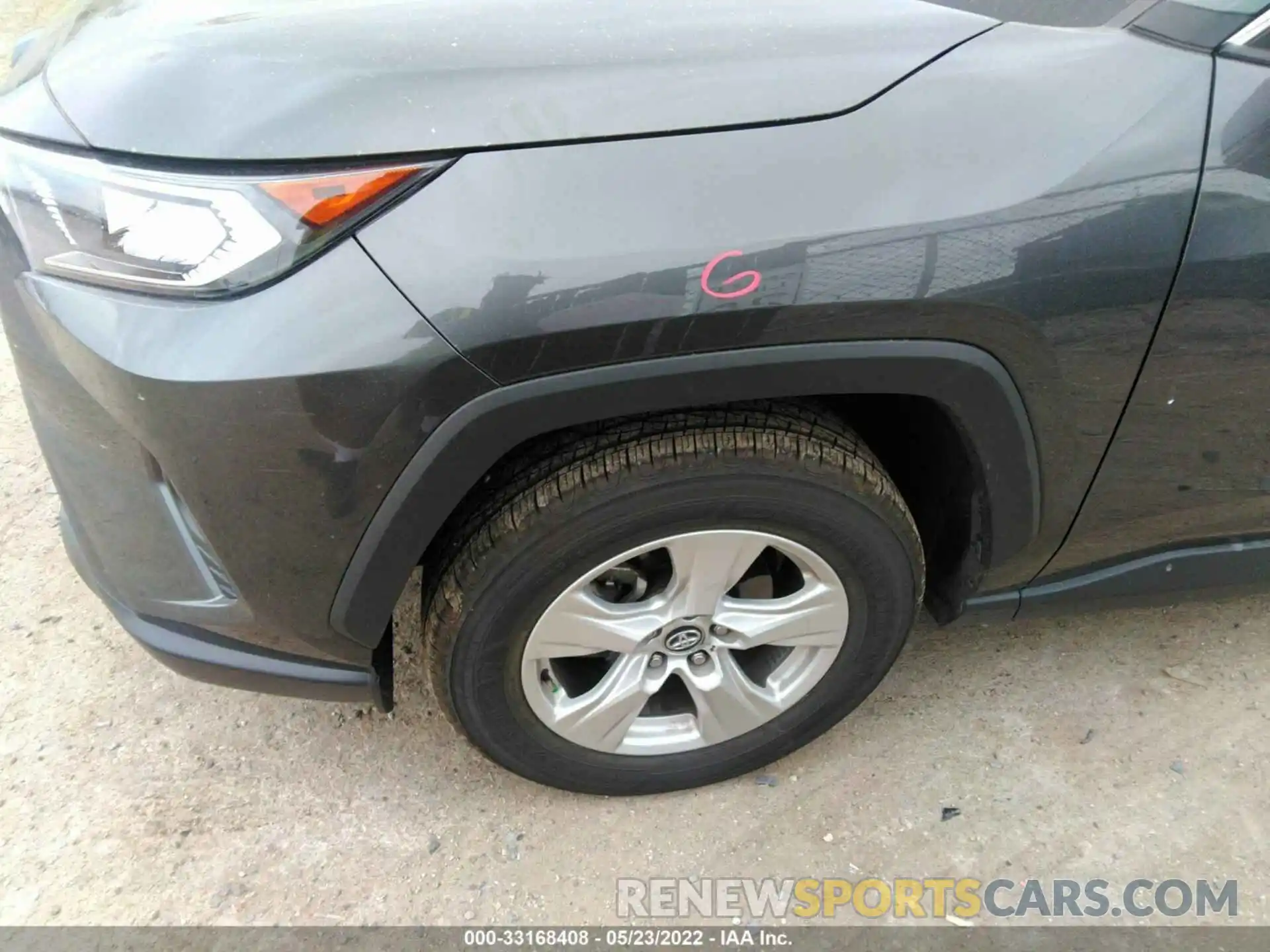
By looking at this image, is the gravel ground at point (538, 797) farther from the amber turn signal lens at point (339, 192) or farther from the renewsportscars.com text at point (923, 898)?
the amber turn signal lens at point (339, 192)

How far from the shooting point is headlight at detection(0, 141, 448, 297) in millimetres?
1293

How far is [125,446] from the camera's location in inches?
57.3

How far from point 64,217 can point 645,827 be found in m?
1.56

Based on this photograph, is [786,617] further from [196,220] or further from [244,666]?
[196,220]

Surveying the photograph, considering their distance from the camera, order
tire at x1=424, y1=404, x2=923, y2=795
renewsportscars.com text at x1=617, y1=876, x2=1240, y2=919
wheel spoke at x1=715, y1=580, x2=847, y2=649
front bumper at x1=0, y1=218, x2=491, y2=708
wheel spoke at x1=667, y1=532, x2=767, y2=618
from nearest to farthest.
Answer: front bumper at x1=0, y1=218, x2=491, y2=708, tire at x1=424, y1=404, x2=923, y2=795, wheel spoke at x1=667, y1=532, x2=767, y2=618, wheel spoke at x1=715, y1=580, x2=847, y2=649, renewsportscars.com text at x1=617, y1=876, x2=1240, y2=919

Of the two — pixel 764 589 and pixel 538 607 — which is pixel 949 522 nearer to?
pixel 764 589

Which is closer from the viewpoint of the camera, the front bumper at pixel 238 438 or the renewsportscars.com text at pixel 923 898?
the front bumper at pixel 238 438

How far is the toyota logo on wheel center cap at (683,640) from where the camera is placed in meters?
1.79

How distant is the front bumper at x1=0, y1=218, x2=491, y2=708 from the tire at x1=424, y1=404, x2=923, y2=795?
19 cm

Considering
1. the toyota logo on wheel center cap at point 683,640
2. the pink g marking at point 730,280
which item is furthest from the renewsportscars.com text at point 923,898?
the pink g marking at point 730,280

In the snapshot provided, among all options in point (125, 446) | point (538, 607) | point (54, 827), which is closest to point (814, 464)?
point (538, 607)

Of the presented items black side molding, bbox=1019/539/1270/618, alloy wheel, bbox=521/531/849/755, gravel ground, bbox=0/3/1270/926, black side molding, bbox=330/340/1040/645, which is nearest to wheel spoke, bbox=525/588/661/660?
alloy wheel, bbox=521/531/849/755

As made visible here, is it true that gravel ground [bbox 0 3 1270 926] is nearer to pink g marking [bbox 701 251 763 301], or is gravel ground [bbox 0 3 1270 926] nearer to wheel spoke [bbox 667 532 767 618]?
wheel spoke [bbox 667 532 767 618]

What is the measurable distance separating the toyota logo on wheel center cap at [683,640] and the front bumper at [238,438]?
1.74 feet
